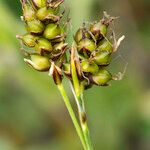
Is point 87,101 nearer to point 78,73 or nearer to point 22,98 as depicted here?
point 22,98

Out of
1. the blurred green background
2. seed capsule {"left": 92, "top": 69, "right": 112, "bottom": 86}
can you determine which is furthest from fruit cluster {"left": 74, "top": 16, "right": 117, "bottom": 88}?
the blurred green background

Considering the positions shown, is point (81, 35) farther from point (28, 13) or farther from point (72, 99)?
point (72, 99)

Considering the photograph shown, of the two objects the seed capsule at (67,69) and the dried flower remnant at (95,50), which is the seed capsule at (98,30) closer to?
the dried flower remnant at (95,50)

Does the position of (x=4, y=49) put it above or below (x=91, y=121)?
above

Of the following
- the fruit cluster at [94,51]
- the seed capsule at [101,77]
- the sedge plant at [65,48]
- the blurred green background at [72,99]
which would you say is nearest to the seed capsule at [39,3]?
the sedge plant at [65,48]

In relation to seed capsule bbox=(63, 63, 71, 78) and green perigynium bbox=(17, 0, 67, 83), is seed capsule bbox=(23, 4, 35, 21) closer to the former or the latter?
green perigynium bbox=(17, 0, 67, 83)


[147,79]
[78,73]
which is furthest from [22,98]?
[78,73]
